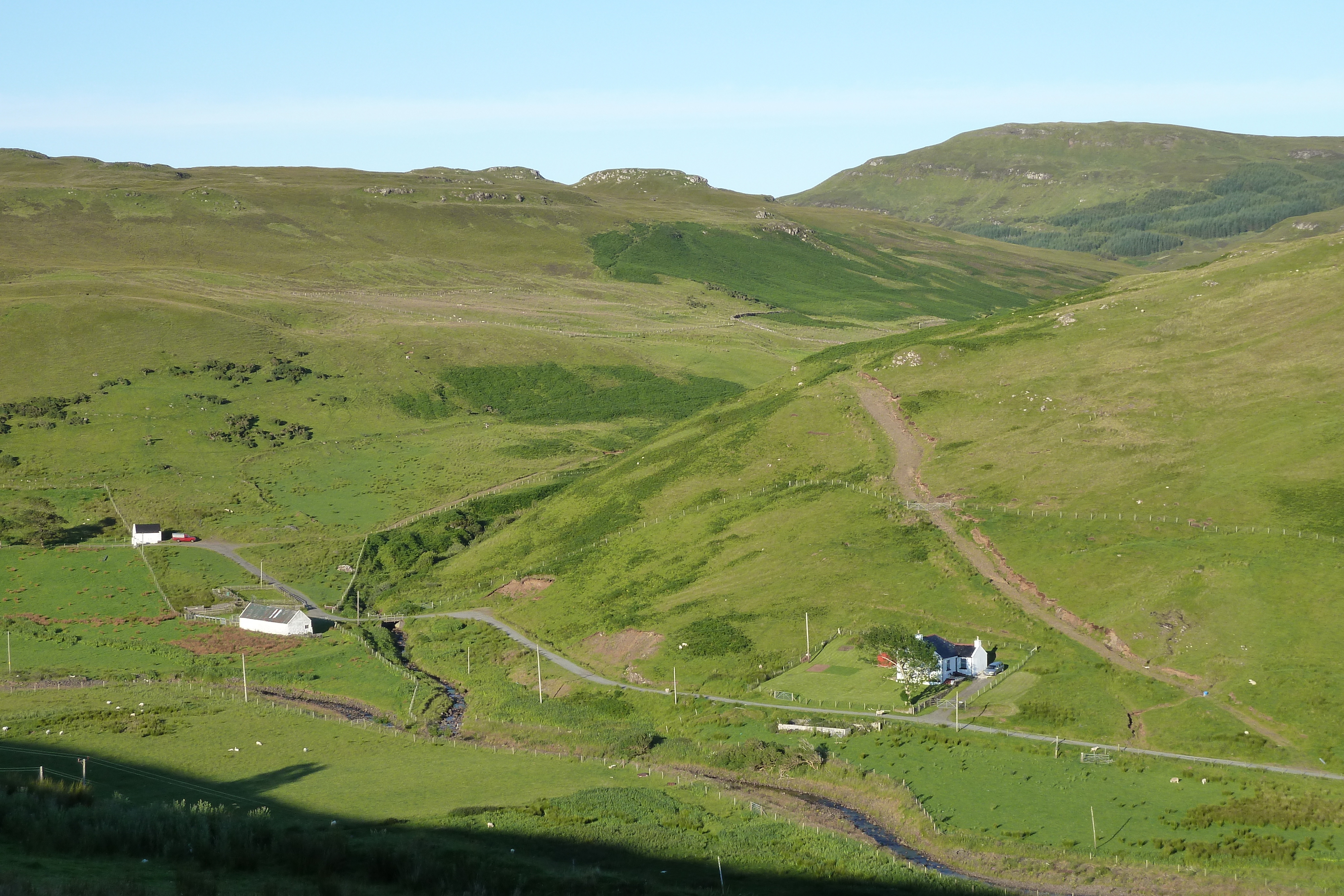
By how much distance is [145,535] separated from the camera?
134125 mm

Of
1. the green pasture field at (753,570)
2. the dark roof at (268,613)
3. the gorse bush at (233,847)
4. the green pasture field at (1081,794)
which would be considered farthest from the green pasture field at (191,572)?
the green pasture field at (1081,794)

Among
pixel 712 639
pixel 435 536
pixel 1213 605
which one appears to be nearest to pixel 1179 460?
pixel 1213 605

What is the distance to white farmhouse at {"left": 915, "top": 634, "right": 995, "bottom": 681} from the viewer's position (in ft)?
267

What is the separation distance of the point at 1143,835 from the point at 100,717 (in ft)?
208

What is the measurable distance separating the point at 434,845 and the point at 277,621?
56789mm

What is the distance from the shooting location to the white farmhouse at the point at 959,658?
81.4 metres

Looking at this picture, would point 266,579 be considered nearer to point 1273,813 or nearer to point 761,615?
point 761,615

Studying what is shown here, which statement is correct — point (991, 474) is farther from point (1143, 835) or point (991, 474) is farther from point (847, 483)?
point (1143, 835)

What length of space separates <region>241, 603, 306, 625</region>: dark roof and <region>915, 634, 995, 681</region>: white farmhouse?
55.9 metres

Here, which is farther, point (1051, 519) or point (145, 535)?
point (145, 535)

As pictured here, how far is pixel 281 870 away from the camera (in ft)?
169

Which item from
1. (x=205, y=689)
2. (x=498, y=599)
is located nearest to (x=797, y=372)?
(x=498, y=599)

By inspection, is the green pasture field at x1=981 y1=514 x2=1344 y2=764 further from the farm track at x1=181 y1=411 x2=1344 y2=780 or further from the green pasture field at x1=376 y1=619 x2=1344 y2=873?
the green pasture field at x1=376 y1=619 x2=1344 y2=873

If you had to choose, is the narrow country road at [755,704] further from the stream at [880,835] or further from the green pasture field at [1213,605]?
the stream at [880,835]
